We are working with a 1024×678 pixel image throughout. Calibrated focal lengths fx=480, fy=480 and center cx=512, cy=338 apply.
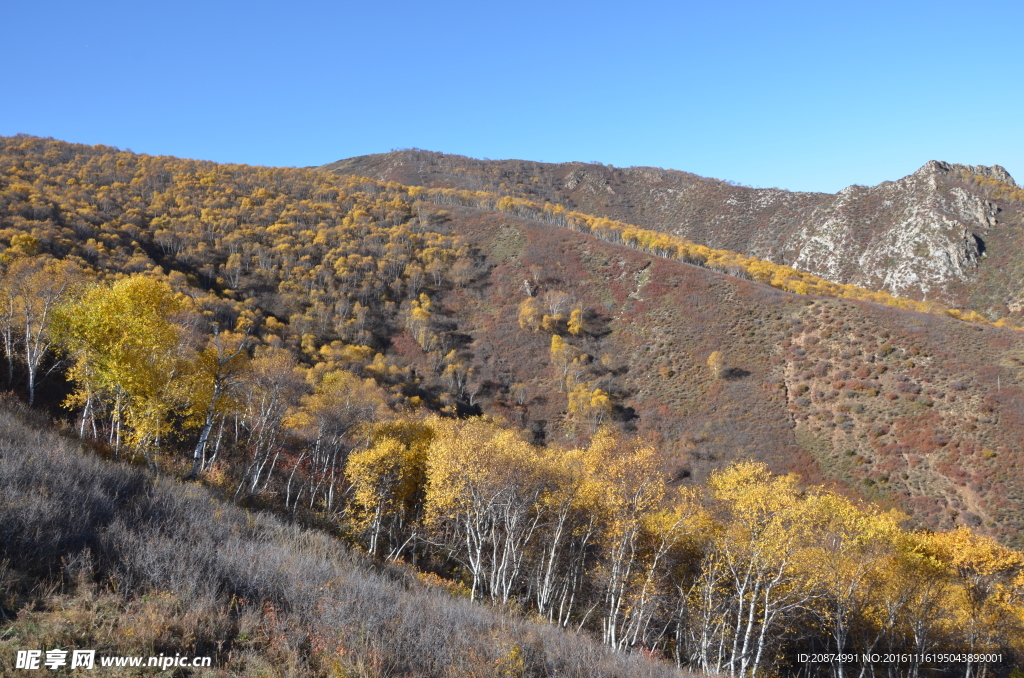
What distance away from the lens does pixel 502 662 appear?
7.87 m

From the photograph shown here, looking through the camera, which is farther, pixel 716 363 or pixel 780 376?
pixel 716 363

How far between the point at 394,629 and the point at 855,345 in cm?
6053

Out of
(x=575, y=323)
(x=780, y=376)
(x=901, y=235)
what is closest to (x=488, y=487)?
(x=780, y=376)

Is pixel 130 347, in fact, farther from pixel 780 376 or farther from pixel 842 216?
pixel 842 216

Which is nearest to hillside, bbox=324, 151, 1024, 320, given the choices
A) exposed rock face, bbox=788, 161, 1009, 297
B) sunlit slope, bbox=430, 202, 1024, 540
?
exposed rock face, bbox=788, 161, 1009, 297

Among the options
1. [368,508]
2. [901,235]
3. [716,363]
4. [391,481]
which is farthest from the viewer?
[901,235]

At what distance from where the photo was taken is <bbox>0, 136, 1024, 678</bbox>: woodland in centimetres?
755

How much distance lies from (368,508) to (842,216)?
137m

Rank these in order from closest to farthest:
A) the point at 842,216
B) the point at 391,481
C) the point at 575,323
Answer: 1. the point at 391,481
2. the point at 575,323
3. the point at 842,216

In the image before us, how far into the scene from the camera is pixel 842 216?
121 m

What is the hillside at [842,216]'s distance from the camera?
95.4 m

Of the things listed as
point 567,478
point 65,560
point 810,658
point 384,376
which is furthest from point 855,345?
point 65,560

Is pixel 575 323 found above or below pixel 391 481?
above

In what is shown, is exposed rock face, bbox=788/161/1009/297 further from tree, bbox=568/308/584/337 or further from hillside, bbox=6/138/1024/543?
tree, bbox=568/308/584/337
